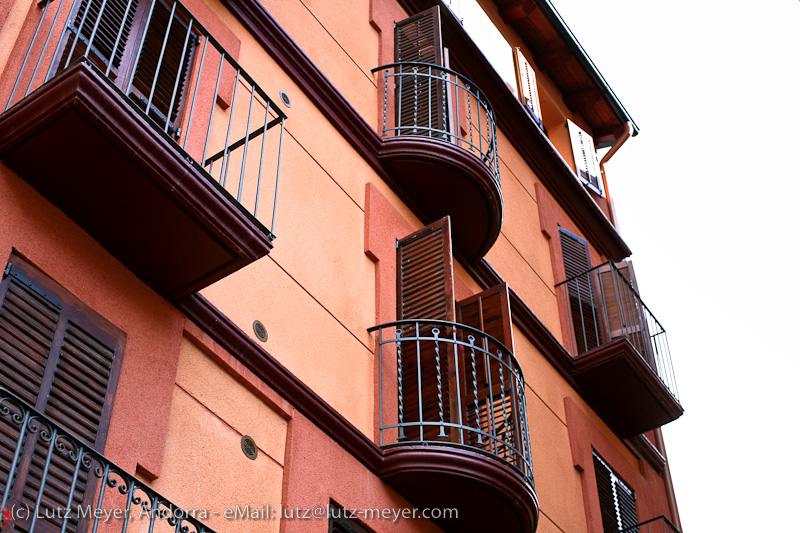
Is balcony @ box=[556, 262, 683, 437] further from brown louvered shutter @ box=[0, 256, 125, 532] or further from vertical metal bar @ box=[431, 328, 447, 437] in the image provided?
brown louvered shutter @ box=[0, 256, 125, 532]

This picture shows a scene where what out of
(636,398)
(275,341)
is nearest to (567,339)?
(636,398)

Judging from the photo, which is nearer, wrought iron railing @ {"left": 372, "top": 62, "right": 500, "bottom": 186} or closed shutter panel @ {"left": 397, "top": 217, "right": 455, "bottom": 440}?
closed shutter panel @ {"left": 397, "top": 217, "right": 455, "bottom": 440}

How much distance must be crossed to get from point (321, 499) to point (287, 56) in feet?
16.7

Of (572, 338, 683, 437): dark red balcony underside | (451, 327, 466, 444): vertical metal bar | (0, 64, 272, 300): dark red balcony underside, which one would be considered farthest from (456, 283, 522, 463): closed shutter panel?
(0, 64, 272, 300): dark red balcony underside

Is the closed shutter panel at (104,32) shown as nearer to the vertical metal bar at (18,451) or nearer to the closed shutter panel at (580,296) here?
the vertical metal bar at (18,451)

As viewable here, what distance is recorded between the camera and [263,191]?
10078 millimetres

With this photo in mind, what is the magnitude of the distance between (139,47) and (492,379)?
17.2 ft

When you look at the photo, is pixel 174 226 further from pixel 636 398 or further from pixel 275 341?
pixel 636 398

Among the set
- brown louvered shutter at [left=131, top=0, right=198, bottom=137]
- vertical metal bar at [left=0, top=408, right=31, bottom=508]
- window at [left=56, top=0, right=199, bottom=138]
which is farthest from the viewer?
brown louvered shutter at [left=131, top=0, right=198, bottom=137]

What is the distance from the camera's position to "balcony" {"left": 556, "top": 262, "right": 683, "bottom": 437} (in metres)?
15.1

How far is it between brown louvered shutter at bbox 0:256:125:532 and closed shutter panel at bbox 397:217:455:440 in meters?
3.53

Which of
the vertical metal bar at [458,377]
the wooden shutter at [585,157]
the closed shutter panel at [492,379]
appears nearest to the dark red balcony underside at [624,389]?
the closed shutter panel at [492,379]

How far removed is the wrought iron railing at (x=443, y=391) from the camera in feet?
33.8

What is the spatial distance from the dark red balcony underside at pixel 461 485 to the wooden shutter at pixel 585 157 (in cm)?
1086
